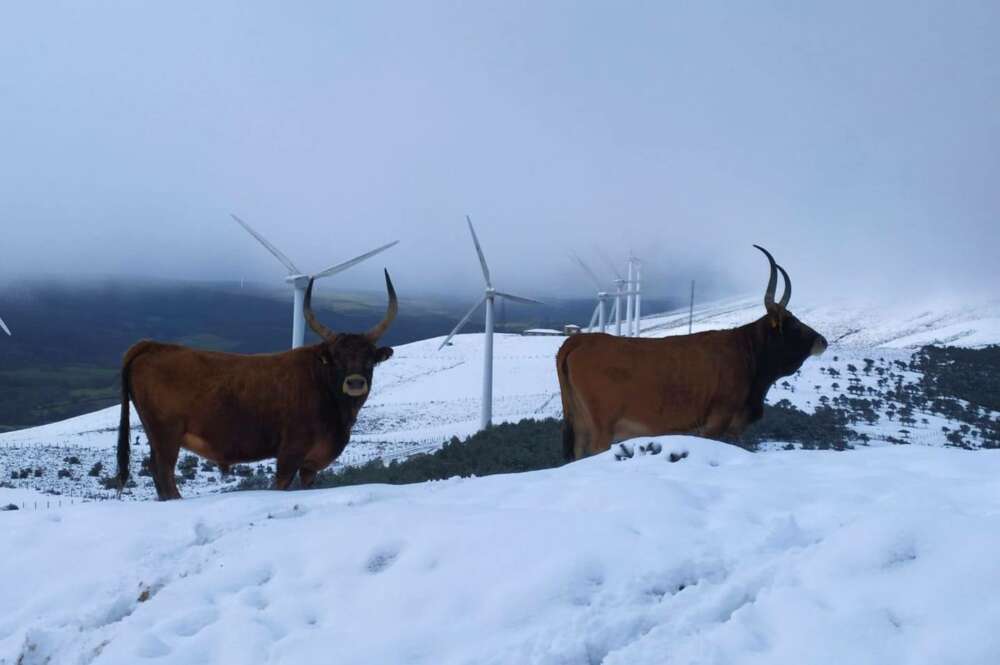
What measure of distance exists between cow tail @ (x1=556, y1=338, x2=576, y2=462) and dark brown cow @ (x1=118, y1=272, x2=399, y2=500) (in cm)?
237

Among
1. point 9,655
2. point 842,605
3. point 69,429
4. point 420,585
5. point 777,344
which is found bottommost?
point 69,429

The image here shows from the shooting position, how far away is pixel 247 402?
311 inches

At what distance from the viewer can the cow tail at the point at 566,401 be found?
9727 mm

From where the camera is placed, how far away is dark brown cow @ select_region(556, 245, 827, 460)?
31.0ft

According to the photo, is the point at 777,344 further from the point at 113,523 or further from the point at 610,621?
the point at 113,523

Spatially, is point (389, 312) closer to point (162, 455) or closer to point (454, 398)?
point (162, 455)

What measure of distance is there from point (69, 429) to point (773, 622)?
148 ft

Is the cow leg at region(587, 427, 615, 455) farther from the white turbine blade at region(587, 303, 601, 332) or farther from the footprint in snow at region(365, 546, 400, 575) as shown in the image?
the white turbine blade at region(587, 303, 601, 332)

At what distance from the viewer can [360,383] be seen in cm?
796

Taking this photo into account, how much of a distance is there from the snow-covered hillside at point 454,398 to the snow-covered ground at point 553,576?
9291 millimetres

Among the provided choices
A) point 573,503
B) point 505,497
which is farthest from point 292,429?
point 573,503

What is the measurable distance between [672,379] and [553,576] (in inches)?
219

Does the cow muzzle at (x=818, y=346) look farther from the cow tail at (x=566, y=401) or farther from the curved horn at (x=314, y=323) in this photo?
the curved horn at (x=314, y=323)

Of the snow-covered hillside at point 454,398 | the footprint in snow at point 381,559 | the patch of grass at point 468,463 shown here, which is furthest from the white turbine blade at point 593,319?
the footprint in snow at point 381,559
